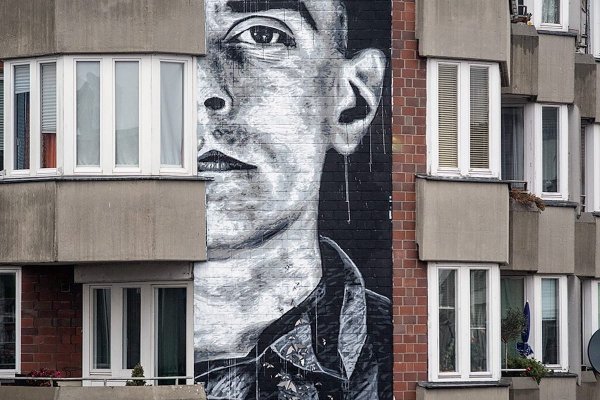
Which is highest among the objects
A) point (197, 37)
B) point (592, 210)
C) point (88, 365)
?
point (197, 37)

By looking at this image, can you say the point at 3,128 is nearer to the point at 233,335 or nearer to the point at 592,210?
the point at 233,335

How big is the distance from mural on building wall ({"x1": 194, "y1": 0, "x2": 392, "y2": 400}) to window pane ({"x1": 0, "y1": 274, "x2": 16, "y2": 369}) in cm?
326

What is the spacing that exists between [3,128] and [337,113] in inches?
212

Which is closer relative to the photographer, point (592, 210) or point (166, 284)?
point (166, 284)

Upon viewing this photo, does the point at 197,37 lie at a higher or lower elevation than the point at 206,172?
higher

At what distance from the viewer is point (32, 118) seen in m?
29.4

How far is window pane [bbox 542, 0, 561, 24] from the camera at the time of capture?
119 ft

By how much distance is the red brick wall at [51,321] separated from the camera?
30078 mm

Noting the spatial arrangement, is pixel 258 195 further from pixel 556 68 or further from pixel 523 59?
pixel 556 68

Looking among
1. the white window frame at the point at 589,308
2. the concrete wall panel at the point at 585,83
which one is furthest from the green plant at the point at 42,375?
the concrete wall panel at the point at 585,83

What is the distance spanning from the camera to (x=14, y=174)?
29.5 meters

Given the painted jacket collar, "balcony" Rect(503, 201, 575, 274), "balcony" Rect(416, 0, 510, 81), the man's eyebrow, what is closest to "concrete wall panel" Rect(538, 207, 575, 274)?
"balcony" Rect(503, 201, 575, 274)

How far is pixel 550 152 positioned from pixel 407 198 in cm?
738

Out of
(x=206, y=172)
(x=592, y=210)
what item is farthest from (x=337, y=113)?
(x=592, y=210)
